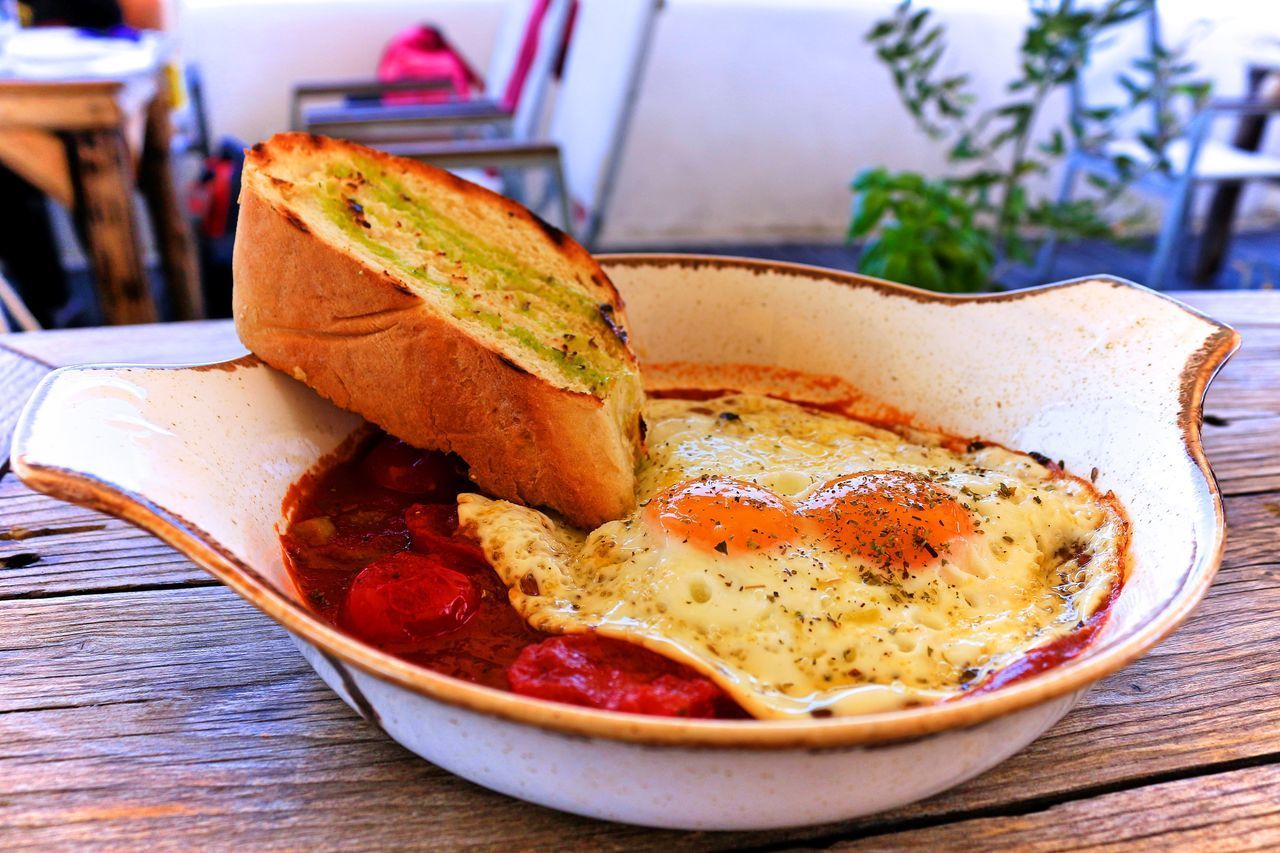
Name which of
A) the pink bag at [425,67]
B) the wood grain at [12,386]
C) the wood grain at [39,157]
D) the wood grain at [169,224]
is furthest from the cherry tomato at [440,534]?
the pink bag at [425,67]

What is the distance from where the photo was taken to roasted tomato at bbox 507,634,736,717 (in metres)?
0.87

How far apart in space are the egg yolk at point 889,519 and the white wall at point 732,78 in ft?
16.8

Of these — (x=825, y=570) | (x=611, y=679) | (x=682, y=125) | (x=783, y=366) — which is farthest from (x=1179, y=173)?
(x=611, y=679)

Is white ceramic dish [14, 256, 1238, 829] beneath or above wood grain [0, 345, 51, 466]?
above

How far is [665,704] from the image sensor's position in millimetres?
865

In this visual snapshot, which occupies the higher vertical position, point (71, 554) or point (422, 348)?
point (422, 348)

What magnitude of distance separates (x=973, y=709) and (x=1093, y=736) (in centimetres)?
35

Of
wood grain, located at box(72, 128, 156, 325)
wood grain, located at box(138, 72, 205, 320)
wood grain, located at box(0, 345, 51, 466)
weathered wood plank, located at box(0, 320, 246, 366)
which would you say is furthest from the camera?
wood grain, located at box(138, 72, 205, 320)

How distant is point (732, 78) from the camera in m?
6.04

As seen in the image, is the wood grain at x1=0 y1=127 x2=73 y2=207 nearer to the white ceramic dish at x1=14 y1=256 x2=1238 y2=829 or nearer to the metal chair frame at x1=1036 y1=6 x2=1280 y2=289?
the white ceramic dish at x1=14 y1=256 x2=1238 y2=829

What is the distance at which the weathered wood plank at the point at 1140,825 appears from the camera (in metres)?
0.81

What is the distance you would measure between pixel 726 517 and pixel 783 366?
61cm

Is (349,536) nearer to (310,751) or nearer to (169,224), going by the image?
(310,751)

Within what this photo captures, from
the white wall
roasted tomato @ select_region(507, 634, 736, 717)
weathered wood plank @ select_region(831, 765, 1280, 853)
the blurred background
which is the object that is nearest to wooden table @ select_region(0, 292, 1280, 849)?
A: weathered wood plank @ select_region(831, 765, 1280, 853)
